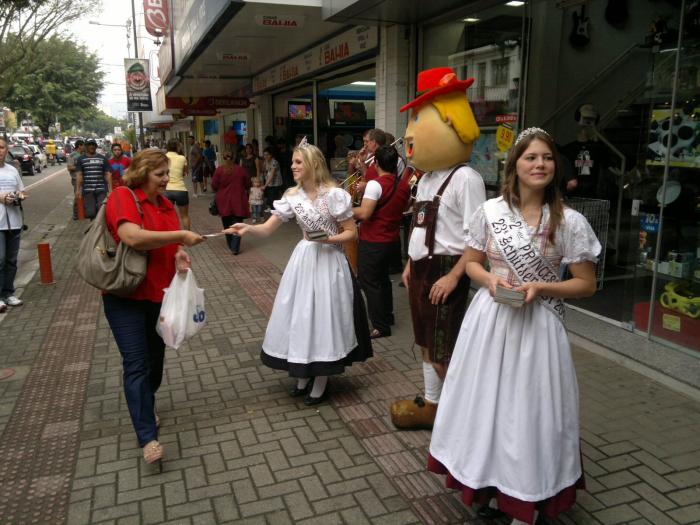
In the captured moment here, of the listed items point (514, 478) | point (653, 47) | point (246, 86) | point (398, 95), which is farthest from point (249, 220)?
point (514, 478)

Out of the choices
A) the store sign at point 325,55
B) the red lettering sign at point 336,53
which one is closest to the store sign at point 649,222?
the store sign at point 325,55

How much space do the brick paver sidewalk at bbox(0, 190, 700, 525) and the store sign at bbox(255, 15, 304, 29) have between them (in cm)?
541

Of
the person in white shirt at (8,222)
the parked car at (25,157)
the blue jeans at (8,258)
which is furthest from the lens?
the parked car at (25,157)

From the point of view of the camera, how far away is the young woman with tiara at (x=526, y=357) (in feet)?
8.30

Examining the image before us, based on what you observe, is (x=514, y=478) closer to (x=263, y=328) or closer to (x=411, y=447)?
(x=411, y=447)

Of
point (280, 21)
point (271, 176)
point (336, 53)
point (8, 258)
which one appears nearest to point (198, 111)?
point (271, 176)

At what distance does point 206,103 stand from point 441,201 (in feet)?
54.3

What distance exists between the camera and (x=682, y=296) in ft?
16.8

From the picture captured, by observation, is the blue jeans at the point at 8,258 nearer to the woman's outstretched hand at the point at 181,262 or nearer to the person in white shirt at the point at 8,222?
the person in white shirt at the point at 8,222

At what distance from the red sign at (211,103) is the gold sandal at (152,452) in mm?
15740

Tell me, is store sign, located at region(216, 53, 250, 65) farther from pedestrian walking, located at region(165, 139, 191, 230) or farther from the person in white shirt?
the person in white shirt

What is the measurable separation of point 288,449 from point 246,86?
16681 millimetres

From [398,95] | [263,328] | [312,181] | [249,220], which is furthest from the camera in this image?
[249,220]

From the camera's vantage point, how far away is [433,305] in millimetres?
3525
